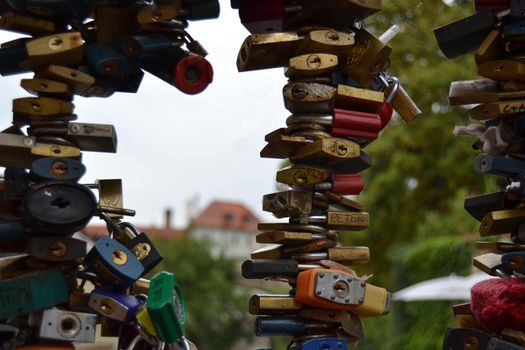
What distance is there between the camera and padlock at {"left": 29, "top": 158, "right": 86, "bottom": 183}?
1648 millimetres

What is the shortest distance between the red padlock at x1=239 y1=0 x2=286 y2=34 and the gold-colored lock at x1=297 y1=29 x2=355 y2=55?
0.08 metres

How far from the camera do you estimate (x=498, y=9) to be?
6.44 feet

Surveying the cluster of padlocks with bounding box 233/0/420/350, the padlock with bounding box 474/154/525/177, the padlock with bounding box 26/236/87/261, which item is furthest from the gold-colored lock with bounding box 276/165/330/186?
the padlock with bounding box 26/236/87/261

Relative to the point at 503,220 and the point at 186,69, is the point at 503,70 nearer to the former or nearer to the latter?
the point at 503,220

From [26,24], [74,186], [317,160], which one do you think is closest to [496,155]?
[317,160]

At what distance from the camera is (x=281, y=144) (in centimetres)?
184

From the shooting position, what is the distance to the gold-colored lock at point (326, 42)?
1841mm

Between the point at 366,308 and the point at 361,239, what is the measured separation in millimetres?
7648

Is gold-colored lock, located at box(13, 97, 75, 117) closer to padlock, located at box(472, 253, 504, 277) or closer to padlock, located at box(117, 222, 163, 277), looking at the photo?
padlock, located at box(117, 222, 163, 277)

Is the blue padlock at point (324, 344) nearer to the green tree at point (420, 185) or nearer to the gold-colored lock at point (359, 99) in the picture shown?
the gold-colored lock at point (359, 99)

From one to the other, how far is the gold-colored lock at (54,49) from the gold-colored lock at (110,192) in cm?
24

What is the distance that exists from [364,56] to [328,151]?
0.77 ft

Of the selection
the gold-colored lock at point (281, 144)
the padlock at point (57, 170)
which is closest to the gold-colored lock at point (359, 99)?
the gold-colored lock at point (281, 144)

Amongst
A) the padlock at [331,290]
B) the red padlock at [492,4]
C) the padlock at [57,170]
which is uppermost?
the red padlock at [492,4]
